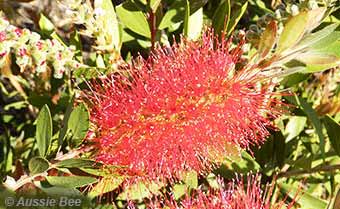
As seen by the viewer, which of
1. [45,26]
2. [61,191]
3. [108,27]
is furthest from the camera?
[45,26]

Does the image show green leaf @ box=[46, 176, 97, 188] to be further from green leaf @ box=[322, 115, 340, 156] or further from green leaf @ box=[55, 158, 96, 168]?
green leaf @ box=[322, 115, 340, 156]

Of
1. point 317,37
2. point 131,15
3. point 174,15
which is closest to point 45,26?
point 131,15

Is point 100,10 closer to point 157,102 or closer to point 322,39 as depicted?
point 157,102

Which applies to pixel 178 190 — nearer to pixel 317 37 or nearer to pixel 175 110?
pixel 175 110

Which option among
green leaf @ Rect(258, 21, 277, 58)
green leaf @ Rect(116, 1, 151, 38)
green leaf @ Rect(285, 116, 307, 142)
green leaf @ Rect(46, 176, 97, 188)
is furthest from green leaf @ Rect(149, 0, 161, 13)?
green leaf @ Rect(285, 116, 307, 142)

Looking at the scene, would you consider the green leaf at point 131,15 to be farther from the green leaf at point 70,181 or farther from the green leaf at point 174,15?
the green leaf at point 70,181
